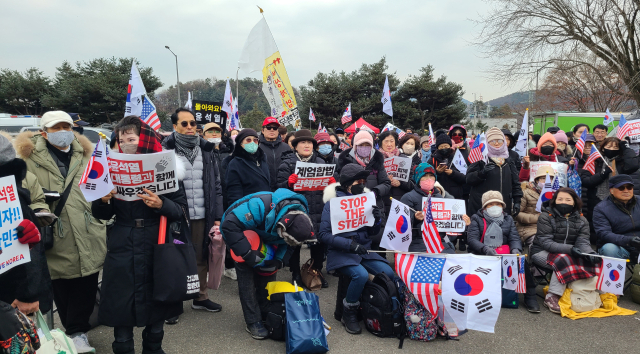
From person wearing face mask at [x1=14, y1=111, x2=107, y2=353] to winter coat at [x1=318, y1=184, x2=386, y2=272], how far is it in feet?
7.26

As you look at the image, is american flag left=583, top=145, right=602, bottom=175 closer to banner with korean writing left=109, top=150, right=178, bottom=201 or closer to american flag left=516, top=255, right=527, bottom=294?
american flag left=516, top=255, right=527, bottom=294

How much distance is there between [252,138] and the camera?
5008 millimetres

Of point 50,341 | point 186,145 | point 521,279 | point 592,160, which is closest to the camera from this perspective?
point 50,341

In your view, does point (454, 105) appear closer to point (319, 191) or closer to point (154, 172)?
point (319, 191)

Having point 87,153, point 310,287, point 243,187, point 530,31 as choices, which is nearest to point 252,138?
point 243,187

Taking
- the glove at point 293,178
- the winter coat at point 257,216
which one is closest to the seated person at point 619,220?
the glove at point 293,178

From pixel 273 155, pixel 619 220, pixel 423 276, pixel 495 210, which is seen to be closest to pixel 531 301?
pixel 495 210

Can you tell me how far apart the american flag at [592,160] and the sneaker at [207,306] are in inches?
247

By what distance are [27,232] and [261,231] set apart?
1910 millimetres

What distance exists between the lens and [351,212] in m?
4.30

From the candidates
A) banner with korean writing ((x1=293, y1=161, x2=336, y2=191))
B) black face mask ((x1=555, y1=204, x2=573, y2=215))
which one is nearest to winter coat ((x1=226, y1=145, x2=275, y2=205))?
banner with korean writing ((x1=293, y1=161, x2=336, y2=191))

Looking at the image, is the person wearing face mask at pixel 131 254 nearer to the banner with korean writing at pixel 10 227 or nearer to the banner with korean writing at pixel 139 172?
the banner with korean writing at pixel 139 172

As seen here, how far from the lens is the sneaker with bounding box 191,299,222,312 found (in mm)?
4699

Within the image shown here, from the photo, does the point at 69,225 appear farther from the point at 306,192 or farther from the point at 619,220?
the point at 619,220
